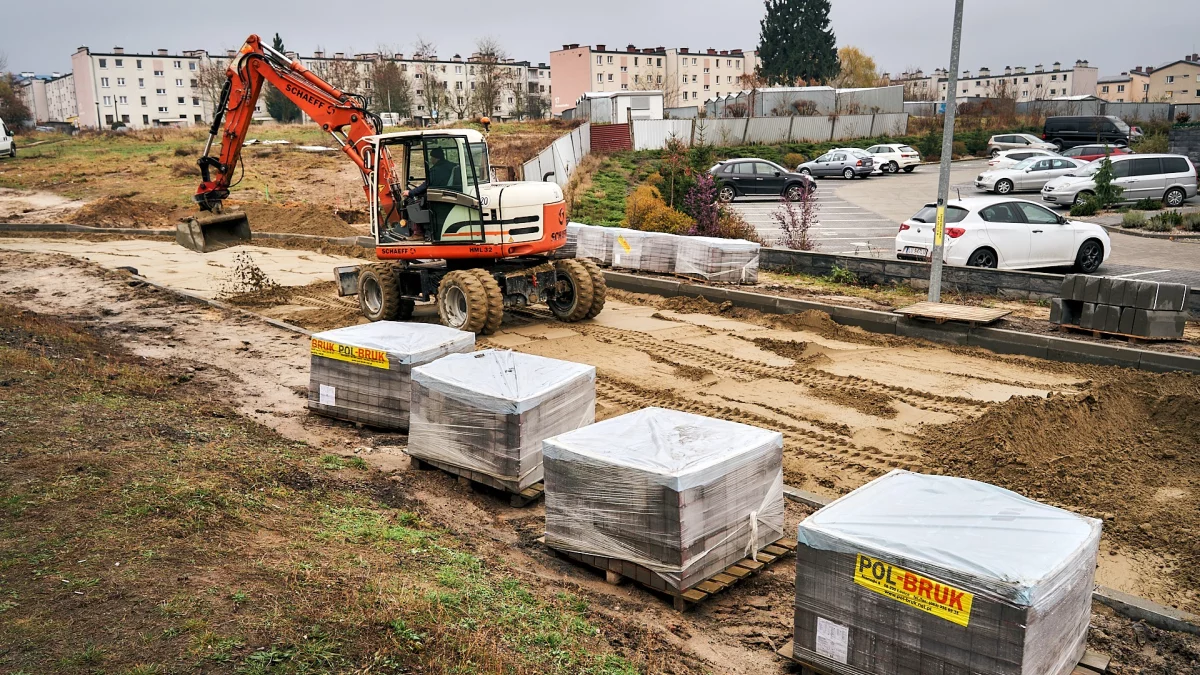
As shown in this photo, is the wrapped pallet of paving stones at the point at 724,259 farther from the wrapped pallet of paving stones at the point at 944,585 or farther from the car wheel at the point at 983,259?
the wrapped pallet of paving stones at the point at 944,585

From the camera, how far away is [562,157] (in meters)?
33.3

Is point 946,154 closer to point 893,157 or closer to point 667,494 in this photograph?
point 667,494

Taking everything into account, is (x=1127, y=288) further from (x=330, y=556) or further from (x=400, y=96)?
(x=400, y=96)

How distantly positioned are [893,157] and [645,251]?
26563 millimetres

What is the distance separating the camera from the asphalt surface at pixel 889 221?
18734 mm

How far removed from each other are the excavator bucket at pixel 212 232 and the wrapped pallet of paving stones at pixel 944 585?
560 inches

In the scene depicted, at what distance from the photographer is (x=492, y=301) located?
45.0 feet

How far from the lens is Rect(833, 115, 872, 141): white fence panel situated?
51031mm

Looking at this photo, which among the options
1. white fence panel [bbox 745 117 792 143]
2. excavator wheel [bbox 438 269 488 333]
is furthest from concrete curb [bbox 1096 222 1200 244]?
white fence panel [bbox 745 117 792 143]

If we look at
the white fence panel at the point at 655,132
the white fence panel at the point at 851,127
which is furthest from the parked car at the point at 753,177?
the white fence panel at the point at 851,127

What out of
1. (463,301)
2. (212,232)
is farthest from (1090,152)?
(212,232)

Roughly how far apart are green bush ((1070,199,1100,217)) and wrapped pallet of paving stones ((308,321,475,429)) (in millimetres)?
22790

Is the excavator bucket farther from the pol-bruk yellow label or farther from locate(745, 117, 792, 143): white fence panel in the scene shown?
locate(745, 117, 792, 143): white fence panel

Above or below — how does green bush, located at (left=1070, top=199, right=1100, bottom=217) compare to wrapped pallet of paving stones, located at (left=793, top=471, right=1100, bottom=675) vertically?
above
